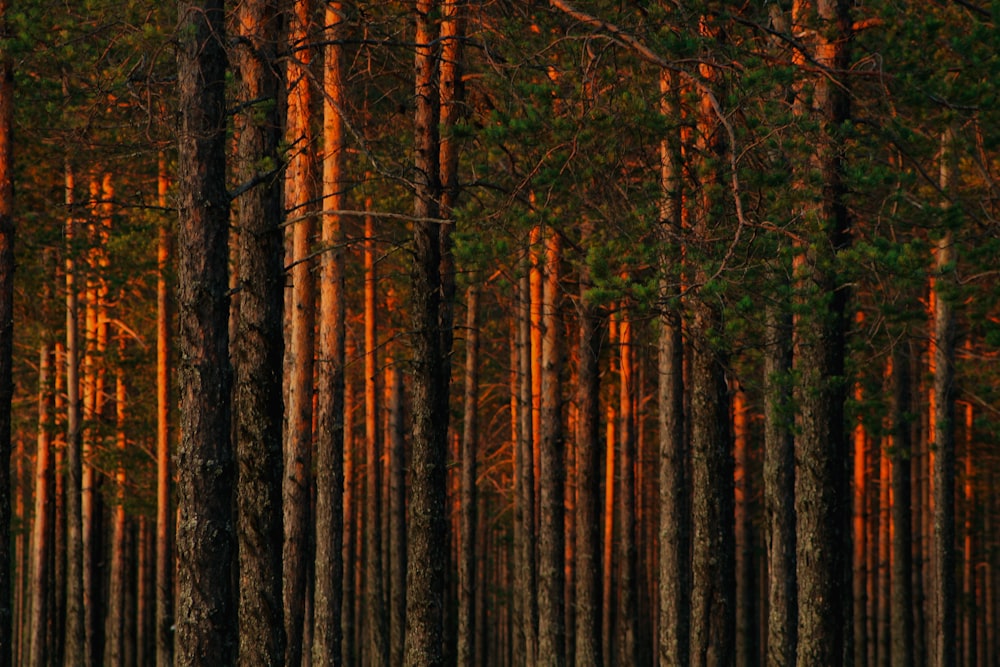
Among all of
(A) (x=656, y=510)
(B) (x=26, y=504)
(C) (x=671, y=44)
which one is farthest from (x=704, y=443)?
(B) (x=26, y=504)

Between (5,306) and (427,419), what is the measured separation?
17.7 feet

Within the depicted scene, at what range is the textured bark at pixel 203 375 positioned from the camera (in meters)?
7.45

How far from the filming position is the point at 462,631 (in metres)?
20.3

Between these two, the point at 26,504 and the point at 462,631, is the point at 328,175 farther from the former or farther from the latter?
the point at 26,504

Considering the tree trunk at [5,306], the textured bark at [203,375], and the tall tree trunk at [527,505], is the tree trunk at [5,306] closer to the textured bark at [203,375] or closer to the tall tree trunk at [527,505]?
the textured bark at [203,375]

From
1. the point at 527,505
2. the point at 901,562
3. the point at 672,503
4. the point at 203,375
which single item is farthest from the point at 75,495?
the point at 203,375

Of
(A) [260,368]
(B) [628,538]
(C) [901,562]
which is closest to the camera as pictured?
(A) [260,368]

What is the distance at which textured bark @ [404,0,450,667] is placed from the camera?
11.2 meters

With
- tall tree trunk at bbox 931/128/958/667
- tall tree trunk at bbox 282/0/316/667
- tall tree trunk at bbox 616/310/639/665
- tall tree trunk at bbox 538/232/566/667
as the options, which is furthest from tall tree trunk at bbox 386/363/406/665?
tall tree trunk at bbox 931/128/958/667

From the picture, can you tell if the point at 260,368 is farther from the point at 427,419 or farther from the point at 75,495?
the point at 75,495

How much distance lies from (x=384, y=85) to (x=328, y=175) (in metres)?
6.21

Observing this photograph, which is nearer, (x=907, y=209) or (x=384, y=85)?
(x=907, y=209)

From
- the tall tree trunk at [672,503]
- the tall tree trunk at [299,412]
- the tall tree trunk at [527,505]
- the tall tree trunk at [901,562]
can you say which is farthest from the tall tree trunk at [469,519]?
the tall tree trunk at [901,562]

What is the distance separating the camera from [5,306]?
1331 centimetres
